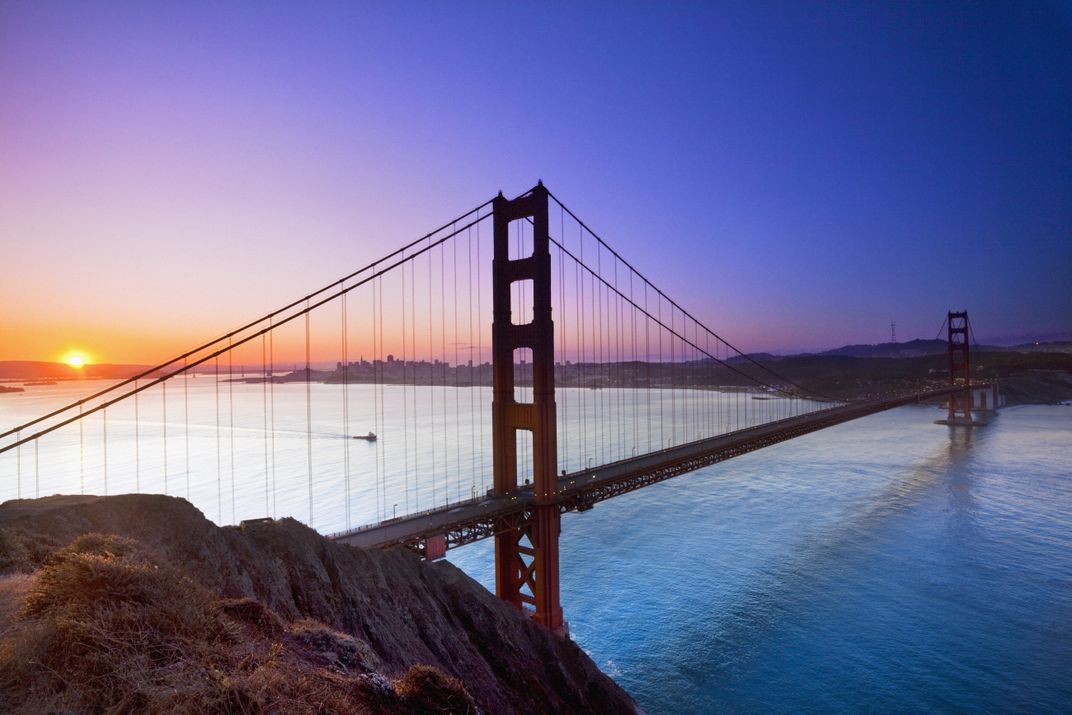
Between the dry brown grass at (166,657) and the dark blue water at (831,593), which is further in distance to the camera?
the dark blue water at (831,593)

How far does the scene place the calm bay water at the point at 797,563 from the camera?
14.8m

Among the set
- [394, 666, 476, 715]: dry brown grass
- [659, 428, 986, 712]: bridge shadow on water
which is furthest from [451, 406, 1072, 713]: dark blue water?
[394, 666, 476, 715]: dry brown grass

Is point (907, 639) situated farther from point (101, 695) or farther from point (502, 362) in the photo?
point (101, 695)

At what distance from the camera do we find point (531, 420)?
16.6 metres

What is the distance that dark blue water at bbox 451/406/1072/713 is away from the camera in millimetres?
14484

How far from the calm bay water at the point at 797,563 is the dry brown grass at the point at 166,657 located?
1086cm

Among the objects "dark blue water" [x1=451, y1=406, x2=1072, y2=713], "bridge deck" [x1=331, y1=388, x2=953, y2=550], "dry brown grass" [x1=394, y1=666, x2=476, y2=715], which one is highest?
"dry brown grass" [x1=394, y1=666, x2=476, y2=715]

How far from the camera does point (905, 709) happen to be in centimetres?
1353

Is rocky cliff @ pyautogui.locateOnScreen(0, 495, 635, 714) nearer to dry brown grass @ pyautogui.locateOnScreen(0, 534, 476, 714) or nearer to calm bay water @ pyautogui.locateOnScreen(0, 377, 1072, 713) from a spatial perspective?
dry brown grass @ pyautogui.locateOnScreen(0, 534, 476, 714)

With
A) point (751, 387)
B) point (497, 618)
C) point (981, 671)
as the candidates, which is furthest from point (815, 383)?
point (497, 618)

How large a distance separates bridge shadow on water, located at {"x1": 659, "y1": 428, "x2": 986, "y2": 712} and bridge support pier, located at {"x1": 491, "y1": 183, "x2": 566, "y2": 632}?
4317 millimetres

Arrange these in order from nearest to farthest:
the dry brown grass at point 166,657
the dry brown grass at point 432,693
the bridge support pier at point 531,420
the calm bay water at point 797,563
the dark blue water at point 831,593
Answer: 1. the dry brown grass at point 166,657
2. the dry brown grass at point 432,693
3. the dark blue water at point 831,593
4. the calm bay water at point 797,563
5. the bridge support pier at point 531,420

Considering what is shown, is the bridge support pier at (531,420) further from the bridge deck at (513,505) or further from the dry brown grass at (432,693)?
the dry brown grass at (432,693)

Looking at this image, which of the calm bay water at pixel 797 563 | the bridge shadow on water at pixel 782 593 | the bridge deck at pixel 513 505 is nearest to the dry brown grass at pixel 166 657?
the bridge deck at pixel 513 505
